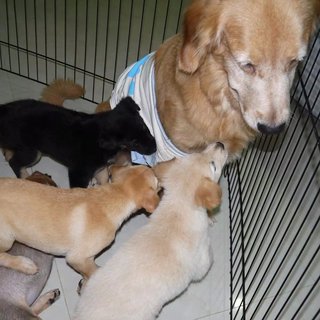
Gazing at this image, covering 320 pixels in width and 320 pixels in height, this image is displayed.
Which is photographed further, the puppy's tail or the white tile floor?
the puppy's tail

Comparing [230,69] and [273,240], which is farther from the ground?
[230,69]

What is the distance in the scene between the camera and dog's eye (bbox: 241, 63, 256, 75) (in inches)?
63.4

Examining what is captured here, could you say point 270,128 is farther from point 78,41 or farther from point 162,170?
point 78,41

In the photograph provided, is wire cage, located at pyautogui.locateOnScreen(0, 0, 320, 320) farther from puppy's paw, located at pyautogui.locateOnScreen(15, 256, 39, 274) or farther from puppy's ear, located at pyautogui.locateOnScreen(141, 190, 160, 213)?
puppy's paw, located at pyautogui.locateOnScreen(15, 256, 39, 274)

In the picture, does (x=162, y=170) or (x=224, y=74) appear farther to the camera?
(x=162, y=170)

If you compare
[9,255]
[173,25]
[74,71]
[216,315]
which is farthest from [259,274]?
[173,25]

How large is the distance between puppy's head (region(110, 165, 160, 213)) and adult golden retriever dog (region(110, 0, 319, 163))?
33 cm

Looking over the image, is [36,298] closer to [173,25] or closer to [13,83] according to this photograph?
[13,83]

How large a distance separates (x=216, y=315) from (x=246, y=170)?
0.83 m

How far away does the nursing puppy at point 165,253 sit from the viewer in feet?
5.24

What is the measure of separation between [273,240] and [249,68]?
1.00 m

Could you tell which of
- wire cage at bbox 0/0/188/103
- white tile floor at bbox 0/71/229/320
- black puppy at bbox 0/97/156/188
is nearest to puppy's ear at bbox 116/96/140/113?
black puppy at bbox 0/97/156/188

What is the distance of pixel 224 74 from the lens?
180 cm

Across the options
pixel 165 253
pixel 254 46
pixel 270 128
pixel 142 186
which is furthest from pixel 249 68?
pixel 165 253
